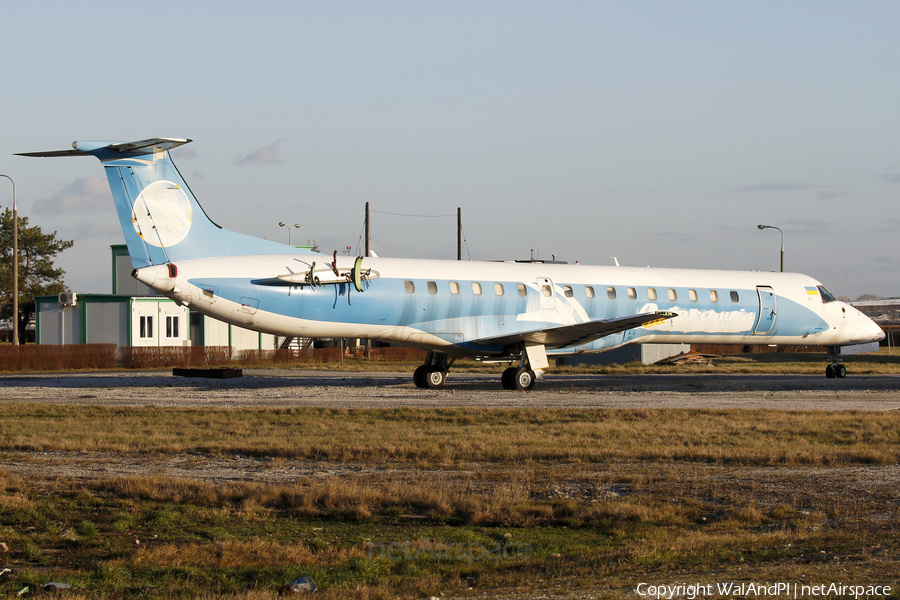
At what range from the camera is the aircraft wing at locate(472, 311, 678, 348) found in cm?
2359

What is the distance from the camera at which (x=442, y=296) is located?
2398 centimetres

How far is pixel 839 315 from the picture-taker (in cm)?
3036

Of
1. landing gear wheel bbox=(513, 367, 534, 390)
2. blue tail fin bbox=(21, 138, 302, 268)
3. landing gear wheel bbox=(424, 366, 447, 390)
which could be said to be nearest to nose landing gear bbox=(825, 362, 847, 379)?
landing gear wheel bbox=(513, 367, 534, 390)

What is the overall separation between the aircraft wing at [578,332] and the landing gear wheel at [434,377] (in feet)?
7.56

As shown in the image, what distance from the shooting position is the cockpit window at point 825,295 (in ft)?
99.7

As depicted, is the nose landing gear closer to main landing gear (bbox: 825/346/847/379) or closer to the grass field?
main landing gear (bbox: 825/346/847/379)

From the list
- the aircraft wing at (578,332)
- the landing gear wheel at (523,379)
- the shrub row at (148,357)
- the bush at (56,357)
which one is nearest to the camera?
the aircraft wing at (578,332)

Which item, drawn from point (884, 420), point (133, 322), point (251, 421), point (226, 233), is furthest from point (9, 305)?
point (884, 420)

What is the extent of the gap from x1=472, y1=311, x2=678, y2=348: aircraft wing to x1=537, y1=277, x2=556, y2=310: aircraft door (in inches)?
31.4

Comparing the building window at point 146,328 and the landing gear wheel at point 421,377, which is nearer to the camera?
the landing gear wheel at point 421,377

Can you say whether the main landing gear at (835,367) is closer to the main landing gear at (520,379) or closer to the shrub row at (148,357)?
the main landing gear at (520,379)

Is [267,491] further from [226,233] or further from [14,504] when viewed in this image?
[226,233]
